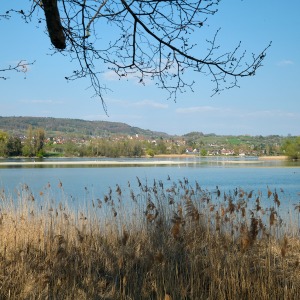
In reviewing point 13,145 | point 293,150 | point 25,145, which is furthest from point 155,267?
point 25,145

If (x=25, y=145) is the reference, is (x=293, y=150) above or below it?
above

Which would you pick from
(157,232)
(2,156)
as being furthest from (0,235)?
(2,156)

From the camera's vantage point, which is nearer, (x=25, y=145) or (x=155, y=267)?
(x=155, y=267)

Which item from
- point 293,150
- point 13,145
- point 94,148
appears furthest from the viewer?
point 94,148

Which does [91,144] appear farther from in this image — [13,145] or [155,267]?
[155,267]

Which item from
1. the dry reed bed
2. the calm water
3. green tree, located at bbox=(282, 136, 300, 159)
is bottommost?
the calm water

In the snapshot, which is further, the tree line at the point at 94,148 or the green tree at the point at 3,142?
the tree line at the point at 94,148

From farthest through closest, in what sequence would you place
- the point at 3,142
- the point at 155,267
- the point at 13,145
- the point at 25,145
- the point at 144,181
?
the point at 25,145, the point at 13,145, the point at 3,142, the point at 144,181, the point at 155,267

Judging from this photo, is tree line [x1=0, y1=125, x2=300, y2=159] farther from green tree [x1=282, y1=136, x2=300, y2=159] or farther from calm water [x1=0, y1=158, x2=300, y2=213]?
calm water [x1=0, y1=158, x2=300, y2=213]

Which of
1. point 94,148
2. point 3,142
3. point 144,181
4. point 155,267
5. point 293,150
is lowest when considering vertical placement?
point 144,181

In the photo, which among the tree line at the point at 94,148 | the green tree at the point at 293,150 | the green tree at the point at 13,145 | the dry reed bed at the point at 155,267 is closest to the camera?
the dry reed bed at the point at 155,267

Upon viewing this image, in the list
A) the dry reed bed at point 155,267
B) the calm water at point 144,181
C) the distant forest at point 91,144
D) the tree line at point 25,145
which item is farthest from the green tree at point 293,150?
the dry reed bed at point 155,267

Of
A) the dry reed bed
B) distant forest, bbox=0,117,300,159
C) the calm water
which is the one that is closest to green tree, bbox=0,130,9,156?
distant forest, bbox=0,117,300,159

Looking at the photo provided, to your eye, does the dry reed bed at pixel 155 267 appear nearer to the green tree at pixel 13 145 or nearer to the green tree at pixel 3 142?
the green tree at pixel 3 142
